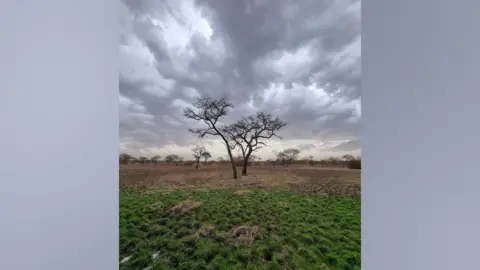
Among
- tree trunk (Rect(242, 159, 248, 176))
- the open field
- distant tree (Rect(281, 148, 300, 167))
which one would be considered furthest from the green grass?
distant tree (Rect(281, 148, 300, 167))

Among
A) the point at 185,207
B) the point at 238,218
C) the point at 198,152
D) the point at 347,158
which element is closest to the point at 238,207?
the point at 238,218

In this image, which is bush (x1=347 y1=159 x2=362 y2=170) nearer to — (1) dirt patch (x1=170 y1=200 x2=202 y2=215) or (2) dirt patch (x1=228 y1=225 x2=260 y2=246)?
(2) dirt patch (x1=228 y1=225 x2=260 y2=246)

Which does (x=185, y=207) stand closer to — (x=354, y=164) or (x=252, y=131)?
(x=252, y=131)

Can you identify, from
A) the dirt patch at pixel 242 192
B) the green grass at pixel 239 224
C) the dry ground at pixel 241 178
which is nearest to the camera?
the green grass at pixel 239 224

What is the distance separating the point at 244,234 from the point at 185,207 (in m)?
0.52

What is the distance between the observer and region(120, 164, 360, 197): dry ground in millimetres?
2266

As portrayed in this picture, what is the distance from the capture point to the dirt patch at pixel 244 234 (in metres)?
2.24

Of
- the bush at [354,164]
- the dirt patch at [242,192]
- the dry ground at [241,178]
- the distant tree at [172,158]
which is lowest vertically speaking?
the dirt patch at [242,192]

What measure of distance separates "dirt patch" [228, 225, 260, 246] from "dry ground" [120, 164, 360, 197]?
1.03ft

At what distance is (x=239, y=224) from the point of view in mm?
2299

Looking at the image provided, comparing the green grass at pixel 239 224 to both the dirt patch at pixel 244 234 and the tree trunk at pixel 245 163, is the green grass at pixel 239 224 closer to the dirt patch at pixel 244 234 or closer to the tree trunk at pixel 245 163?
the dirt patch at pixel 244 234

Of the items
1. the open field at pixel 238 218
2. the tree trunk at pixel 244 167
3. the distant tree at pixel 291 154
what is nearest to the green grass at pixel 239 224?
the open field at pixel 238 218
